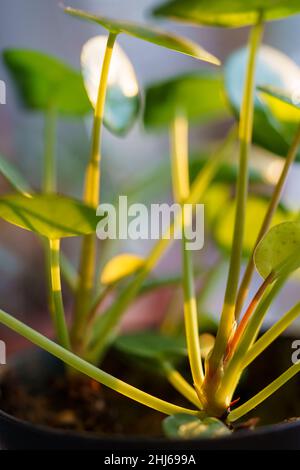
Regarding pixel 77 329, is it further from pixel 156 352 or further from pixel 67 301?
pixel 67 301

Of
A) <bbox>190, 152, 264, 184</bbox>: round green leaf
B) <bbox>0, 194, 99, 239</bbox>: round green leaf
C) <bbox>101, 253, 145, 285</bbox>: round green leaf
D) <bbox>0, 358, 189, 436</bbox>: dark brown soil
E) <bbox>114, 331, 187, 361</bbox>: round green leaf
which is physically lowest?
<bbox>0, 358, 189, 436</bbox>: dark brown soil

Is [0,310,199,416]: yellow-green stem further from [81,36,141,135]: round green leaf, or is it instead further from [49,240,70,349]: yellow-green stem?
[81,36,141,135]: round green leaf

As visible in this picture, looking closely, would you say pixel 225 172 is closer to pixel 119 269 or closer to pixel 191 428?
pixel 119 269

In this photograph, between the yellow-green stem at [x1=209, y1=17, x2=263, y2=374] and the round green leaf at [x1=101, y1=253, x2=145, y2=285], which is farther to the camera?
the round green leaf at [x1=101, y1=253, x2=145, y2=285]

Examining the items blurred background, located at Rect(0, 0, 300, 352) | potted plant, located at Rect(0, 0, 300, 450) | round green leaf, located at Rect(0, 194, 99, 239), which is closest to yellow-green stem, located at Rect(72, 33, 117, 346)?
potted plant, located at Rect(0, 0, 300, 450)

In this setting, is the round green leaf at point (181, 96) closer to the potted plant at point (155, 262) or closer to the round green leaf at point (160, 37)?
the potted plant at point (155, 262)

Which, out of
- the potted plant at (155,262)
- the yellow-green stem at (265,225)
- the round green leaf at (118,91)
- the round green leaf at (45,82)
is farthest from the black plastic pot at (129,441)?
the round green leaf at (45,82)
